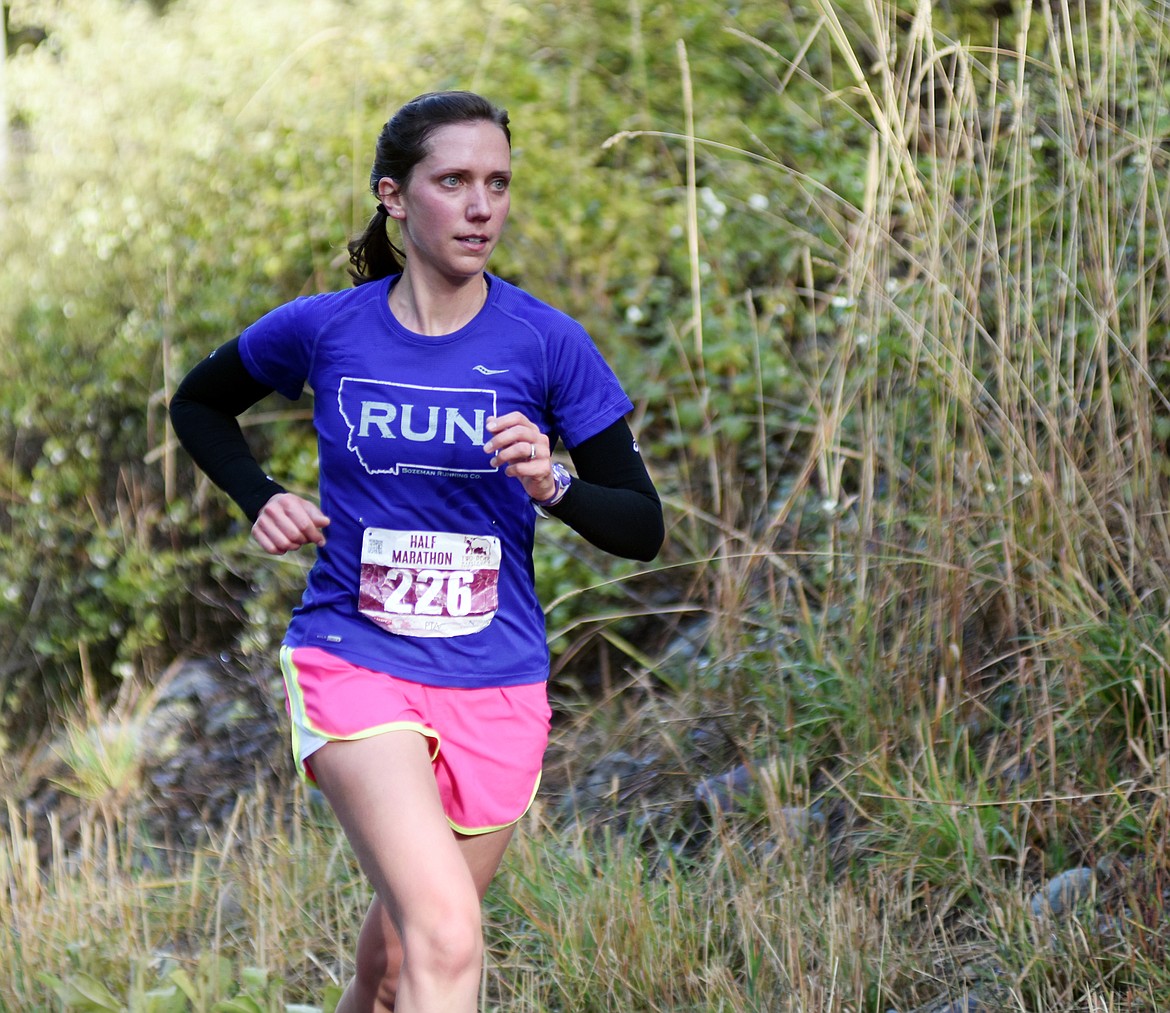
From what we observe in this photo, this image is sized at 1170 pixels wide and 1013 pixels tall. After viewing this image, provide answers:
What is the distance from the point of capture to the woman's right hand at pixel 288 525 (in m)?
2.61

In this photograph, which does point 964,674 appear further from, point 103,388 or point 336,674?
point 103,388

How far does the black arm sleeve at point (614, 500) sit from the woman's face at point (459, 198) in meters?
0.40

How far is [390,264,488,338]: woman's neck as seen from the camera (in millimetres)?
2783

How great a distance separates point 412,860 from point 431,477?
67 cm

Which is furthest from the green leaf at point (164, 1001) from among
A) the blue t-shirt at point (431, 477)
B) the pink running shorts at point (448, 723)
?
the blue t-shirt at point (431, 477)

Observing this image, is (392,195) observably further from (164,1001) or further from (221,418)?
(164,1001)

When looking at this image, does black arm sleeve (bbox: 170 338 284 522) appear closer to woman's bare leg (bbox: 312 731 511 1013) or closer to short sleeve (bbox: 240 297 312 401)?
short sleeve (bbox: 240 297 312 401)

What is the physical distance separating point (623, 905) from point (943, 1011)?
705 mm

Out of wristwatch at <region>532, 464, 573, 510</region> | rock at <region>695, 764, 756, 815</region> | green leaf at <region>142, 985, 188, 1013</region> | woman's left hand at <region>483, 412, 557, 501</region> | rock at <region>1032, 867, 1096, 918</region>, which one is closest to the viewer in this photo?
woman's left hand at <region>483, 412, 557, 501</region>

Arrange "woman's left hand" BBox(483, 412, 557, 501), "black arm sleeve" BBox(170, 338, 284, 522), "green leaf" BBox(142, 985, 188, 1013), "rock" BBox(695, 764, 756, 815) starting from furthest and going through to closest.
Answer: "rock" BBox(695, 764, 756, 815)
"green leaf" BBox(142, 985, 188, 1013)
"black arm sleeve" BBox(170, 338, 284, 522)
"woman's left hand" BBox(483, 412, 557, 501)

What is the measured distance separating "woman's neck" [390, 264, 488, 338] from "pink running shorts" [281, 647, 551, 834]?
0.62 m

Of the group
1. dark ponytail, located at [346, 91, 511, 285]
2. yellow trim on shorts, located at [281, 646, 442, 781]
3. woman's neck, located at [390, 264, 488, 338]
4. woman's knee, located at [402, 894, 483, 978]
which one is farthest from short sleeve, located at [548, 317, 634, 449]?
woman's knee, located at [402, 894, 483, 978]

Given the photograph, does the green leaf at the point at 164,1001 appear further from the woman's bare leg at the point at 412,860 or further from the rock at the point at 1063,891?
the rock at the point at 1063,891

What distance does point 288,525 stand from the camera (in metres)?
2.63
